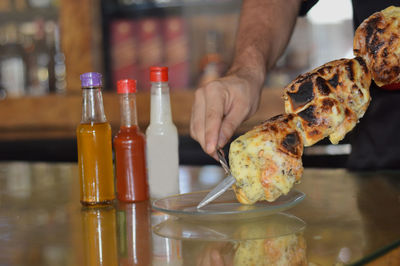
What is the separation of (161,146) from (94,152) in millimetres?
135

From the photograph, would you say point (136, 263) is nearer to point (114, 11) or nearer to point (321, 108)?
point (321, 108)

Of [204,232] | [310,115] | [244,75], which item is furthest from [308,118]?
[244,75]

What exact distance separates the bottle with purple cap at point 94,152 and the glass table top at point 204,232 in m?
0.03

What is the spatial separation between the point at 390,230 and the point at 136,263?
0.35 m

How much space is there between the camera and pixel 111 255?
737mm

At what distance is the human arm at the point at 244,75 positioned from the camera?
113cm

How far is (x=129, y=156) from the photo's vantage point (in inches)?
43.7

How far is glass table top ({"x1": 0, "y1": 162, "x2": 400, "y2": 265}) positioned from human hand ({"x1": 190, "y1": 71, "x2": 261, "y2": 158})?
176 millimetres

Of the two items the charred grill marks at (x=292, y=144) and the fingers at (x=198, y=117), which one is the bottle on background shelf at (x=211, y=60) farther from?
the charred grill marks at (x=292, y=144)

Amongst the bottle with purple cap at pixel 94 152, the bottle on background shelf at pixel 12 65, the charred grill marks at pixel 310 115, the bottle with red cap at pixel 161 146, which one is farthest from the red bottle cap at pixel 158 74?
the bottle on background shelf at pixel 12 65

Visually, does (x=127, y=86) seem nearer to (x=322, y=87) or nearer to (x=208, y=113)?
(x=208, y=113)

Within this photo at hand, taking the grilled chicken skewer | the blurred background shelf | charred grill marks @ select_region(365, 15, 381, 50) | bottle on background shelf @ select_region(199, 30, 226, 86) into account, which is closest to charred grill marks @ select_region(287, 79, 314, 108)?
the grilled chicken skewer

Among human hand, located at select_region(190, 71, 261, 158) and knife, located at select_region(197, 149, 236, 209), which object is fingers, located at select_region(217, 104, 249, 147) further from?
knife, located at select_region(197, 149, 236, 209)

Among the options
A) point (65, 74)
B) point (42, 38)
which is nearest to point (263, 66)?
point (65, 74)
